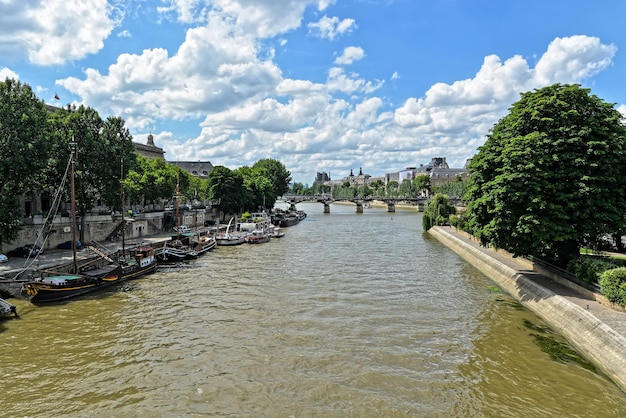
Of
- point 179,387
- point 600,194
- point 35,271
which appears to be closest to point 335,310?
point 179,387

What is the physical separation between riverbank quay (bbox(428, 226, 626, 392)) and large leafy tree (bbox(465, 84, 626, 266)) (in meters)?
2.77

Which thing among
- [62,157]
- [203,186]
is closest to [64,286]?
[62,157]

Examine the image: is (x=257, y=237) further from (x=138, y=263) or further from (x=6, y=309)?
(x=6, y=309)

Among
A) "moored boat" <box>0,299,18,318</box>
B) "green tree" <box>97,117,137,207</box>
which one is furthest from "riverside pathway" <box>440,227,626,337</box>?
"green tree" <box>97,117,137,207</box>

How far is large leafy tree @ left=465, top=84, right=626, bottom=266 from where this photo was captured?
25.5 meters

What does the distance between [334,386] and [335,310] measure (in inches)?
389

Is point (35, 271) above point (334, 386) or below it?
above

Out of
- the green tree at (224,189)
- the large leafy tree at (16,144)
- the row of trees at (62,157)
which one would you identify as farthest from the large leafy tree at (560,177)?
the green tree at (224,189)

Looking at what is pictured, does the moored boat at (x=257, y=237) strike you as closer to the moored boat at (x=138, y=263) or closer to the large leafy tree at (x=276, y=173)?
the moored boat at (x=138, y=263)

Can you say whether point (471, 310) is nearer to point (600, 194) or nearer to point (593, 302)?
point (593, 302)

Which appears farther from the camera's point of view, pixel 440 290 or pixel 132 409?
pixel 440 290

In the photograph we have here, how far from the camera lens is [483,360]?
62.0 ft

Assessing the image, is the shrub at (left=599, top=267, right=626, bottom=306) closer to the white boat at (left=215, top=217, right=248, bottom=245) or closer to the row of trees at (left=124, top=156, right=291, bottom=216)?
the row of trees at (left=124, top=156, right=291, bottom=216)

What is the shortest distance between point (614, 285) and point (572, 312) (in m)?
2.39
